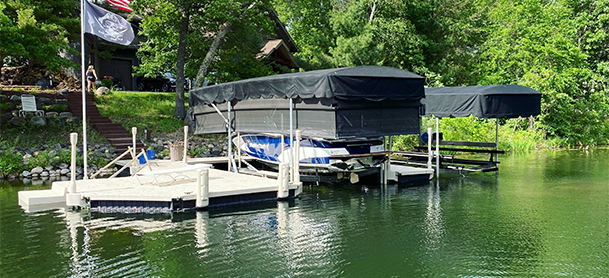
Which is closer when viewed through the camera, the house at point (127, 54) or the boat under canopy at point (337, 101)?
the boat under canopy at point (337, 101)

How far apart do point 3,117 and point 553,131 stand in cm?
2887

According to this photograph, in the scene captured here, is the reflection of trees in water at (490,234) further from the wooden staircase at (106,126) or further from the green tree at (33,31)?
the green tree at (33,31)

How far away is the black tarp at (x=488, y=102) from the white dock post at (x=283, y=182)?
6525 millimetres

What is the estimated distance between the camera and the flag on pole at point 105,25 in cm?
1390

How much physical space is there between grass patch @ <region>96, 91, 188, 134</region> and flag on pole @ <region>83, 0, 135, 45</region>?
1093 cm

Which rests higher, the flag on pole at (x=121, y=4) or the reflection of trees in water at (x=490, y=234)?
the flag on pole at (x=121, y=4)

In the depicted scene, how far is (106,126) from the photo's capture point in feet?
78.1

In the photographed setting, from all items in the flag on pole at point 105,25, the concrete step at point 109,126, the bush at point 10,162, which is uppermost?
the flag on pole at point 105,25

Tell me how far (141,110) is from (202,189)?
16782mm

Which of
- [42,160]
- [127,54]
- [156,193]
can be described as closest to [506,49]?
[127,54]

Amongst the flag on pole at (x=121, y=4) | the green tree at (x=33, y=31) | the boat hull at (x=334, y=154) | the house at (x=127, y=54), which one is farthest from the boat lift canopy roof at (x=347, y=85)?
the house at (x=127, y=54)

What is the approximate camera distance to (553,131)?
3108 centimetres

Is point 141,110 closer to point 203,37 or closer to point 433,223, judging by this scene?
point 203,37

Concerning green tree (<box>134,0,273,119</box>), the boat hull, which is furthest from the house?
the boat hull
